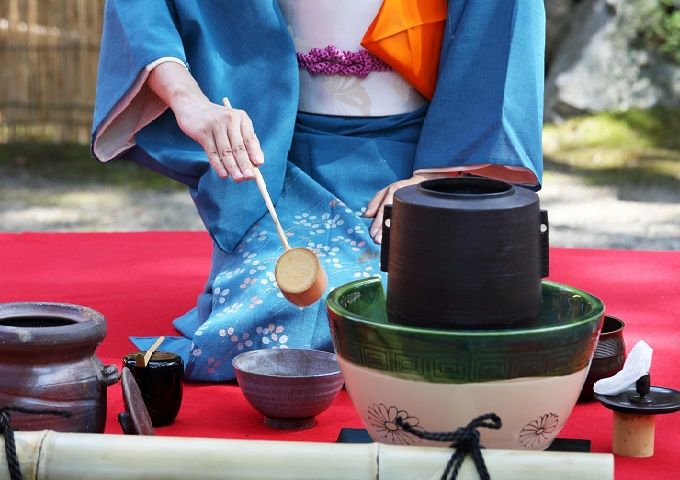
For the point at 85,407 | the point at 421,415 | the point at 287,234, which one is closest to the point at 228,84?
the point at 287,234

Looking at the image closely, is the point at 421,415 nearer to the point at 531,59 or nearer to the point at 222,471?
the point at 222,471

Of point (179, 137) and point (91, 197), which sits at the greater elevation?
point (179, 137)

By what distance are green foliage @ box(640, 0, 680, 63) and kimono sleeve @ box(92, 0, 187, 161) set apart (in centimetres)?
502

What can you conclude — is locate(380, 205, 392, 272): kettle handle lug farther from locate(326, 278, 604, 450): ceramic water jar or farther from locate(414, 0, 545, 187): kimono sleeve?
locate(414, 0, 545, 187): kimono sleeve

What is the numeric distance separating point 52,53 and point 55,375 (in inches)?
224

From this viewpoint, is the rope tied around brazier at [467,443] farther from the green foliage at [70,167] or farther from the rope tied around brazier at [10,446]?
the green foliage at [70,167]

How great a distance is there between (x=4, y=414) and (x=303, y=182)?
1.13 metres

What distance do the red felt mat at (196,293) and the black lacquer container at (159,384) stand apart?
4 cm

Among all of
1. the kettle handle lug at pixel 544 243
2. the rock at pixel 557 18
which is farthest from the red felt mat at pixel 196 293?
the rock at pixel 557 18

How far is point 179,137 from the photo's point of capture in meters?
2.55

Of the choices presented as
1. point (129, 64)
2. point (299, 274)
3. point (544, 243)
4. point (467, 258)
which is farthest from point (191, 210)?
point (467, 258)

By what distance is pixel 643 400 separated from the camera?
1840 mm

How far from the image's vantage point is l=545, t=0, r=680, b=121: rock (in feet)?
22.7

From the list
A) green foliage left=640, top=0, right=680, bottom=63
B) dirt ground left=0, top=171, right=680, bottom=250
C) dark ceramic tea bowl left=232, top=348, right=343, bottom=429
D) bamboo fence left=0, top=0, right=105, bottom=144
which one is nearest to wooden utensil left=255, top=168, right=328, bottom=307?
dark ceramic tea bowl left=232, top=348, right=343, bottom=429
